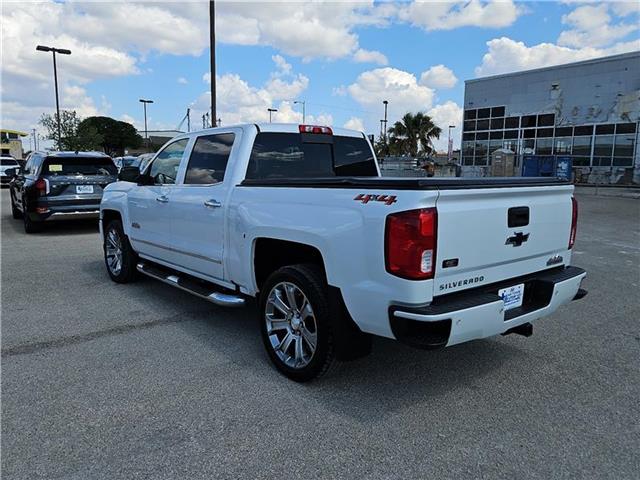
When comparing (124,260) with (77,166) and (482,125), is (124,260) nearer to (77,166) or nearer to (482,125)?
(77,166)

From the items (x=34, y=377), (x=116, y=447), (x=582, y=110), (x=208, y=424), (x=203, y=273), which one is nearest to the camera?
(x=116, y=447)

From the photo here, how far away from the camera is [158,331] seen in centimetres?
482

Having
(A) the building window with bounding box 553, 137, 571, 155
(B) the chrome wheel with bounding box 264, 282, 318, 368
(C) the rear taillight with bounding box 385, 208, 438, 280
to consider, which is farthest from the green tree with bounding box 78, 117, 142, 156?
(C) the rear taillight with bounding box 385, 208, 438, 280

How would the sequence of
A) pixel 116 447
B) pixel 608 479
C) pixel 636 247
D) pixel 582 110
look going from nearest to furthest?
pixel 608 479, pixel 116 447, pixel 636 247, pixel 582 110

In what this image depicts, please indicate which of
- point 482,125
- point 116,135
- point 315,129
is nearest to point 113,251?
point 315,129

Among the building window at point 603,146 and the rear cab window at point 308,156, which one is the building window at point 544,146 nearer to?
the building window at point 603,146

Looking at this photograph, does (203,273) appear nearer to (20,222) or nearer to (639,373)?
(639,373)

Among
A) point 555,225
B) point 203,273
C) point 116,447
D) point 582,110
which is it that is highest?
point 582,110

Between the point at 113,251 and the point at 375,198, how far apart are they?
496 centimetres

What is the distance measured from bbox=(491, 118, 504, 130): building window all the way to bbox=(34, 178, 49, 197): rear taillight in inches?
1366

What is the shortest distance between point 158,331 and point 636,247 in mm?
9261

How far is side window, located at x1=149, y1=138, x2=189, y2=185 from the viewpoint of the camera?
5.37 meters

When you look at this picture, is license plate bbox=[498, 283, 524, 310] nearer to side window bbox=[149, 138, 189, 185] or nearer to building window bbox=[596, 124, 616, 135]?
side window bbox=[149, 138, 189, 185]

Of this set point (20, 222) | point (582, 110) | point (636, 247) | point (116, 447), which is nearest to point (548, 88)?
point (582, 110)
